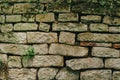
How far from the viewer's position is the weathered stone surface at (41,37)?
6035mm

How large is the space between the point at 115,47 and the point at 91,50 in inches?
14.6

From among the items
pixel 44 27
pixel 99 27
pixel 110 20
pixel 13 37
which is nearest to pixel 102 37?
pixel 99 27

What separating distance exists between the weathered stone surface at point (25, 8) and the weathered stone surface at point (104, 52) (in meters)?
1.13

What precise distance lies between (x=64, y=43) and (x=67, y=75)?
0.50m

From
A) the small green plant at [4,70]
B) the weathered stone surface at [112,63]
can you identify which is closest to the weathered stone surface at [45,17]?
the small green plant at [4,70]

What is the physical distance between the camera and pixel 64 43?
19.7 feet

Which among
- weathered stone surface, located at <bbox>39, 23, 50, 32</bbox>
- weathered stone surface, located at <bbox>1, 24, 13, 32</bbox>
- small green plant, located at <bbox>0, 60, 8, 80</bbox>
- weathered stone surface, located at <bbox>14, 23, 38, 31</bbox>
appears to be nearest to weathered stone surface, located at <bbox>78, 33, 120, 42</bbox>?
weathered stone surface, located at <bbox>39, 23, 50, 32</bbox>

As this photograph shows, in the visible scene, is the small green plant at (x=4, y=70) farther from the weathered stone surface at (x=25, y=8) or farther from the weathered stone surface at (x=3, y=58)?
the weathered stone surface at (x=25, y=8)

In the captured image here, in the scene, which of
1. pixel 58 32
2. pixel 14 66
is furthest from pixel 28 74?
pixel 58 32

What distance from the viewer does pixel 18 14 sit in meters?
6.16

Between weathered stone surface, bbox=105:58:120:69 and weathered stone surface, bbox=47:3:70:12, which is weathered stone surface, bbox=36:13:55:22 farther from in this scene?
weathered stone surface, bbox=105:58:120:69

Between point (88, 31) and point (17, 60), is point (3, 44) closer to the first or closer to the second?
point (17, 60)

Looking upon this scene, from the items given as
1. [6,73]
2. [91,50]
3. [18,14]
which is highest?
[18,14]

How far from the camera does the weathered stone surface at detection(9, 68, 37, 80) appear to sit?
19.9 feet
